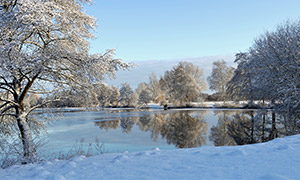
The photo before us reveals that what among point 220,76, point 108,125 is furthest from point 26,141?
point 220,76

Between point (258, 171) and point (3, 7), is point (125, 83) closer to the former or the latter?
point (3, 7)

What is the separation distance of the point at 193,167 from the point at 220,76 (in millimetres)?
51731

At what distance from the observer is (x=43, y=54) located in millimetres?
6418

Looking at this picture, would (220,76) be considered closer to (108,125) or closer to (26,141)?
(108,125)

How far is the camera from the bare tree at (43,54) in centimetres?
571

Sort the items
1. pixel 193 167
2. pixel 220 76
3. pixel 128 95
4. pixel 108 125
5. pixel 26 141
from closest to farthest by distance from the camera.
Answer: pixel 193 167 < pixel 26 141 < pixel 108 125 < pixel 220 76 < pixel 128 95

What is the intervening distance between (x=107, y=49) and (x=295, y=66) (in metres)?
10.9

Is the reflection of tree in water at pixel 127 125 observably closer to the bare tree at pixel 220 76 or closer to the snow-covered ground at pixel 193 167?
the snow-covered ground at pixel 193 167

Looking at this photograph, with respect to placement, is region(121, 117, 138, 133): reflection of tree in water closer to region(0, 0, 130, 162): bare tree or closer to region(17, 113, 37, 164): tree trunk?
region(0, 0, 130, 162): bare tree

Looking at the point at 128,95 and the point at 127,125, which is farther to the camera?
the point at 128,95

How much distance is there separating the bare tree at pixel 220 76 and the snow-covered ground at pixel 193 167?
49.6 metres

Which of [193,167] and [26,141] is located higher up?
[193,167]

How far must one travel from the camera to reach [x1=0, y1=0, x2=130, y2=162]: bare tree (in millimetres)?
5715

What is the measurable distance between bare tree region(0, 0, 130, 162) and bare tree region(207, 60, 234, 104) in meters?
48.0
